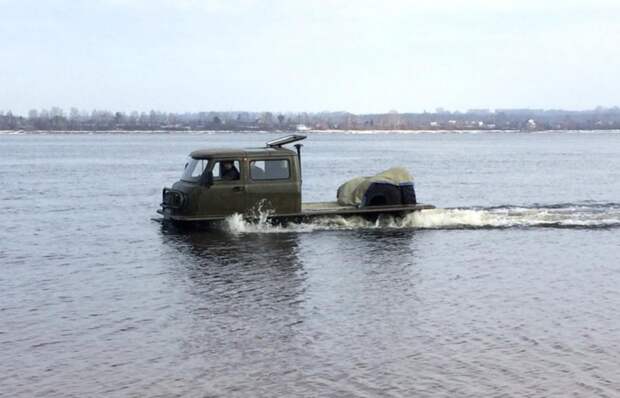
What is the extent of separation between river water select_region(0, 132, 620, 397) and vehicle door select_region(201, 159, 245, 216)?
47cm

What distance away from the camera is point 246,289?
1659cm

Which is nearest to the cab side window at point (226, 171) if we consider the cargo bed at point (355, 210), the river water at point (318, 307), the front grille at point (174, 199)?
the front grille at point (174, 199)

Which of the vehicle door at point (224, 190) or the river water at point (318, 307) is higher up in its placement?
the vehicle door at point (224, 190)

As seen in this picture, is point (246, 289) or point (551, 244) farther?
point (551, 244)

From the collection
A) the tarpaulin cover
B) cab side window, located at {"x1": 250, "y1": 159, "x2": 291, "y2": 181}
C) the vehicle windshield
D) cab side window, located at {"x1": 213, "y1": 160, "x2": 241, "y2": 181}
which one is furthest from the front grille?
the tarpaulin cover

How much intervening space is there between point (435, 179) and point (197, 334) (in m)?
42.1

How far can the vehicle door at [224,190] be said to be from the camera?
75.5 ft

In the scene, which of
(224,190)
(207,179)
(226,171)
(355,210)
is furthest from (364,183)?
(207,179)

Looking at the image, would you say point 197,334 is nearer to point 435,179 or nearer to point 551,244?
point 551,244

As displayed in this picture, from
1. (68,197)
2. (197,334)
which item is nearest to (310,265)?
(197,334)

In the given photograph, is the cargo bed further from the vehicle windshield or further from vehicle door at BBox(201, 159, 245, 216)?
the vehicle windshield

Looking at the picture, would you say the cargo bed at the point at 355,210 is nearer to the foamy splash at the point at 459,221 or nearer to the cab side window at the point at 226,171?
the foamy splash at the point at 459,221

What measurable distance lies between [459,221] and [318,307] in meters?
12.4

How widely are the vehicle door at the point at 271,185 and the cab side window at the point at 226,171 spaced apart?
36 cm
